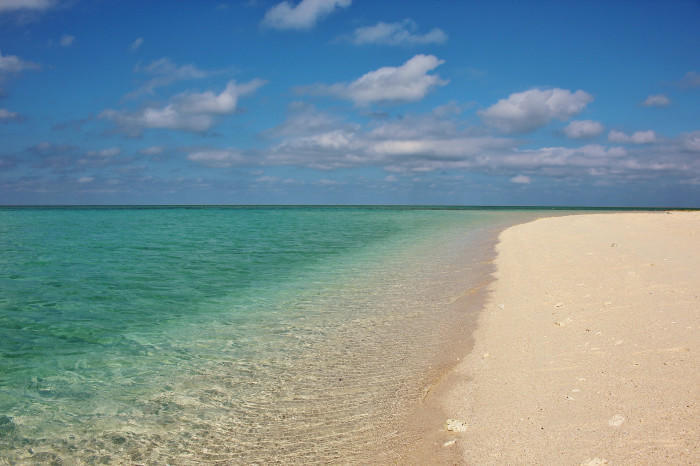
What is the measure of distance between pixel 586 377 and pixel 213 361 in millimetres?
4893

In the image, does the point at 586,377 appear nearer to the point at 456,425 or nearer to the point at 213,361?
the point at 456,425

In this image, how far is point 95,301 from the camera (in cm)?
959

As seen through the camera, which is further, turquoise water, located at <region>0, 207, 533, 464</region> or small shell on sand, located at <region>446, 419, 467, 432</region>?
turquoise water, located at <region>0, 207, 533, 464</region>

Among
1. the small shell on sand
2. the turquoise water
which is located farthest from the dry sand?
the turquoise water

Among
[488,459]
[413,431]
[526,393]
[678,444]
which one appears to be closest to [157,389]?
[413,431]

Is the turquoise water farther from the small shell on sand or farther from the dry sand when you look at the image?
the dry sand

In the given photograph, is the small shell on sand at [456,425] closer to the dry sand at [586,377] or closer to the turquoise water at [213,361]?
the dry sand at [586,377]

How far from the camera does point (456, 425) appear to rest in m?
3.96

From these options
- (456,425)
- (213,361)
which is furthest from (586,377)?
(213,361)

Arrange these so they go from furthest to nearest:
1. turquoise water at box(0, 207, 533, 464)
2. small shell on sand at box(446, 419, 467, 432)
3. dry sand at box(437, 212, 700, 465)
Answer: turquoise water at box(0, 207, 533, 464)
small shell on sand at box(446, 419, 467, 432)
dry sand at box(437, 212, 700, 465)

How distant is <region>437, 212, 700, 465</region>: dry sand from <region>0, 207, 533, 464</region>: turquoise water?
810mm

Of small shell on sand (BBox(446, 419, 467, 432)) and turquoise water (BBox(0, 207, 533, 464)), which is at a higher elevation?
small shell on sand (BBox(446, 419, 467, 432))

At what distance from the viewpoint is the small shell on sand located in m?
3.88

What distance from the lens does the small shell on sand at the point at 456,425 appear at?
153 inches
